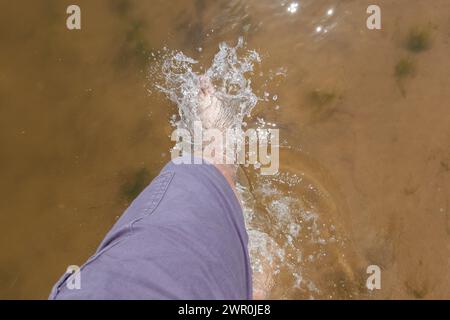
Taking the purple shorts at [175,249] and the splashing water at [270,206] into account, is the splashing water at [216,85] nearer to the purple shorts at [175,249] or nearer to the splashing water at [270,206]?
the splashing water at [270,206]

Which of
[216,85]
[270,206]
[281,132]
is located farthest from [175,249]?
[216,85]

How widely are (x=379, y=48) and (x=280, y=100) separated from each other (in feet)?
1.88

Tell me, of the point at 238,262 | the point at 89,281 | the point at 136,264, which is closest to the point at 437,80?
the point at 238,262

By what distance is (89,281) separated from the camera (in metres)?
1.11

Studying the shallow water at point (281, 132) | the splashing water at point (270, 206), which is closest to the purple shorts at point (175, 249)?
the splashing water at point (270, 206)

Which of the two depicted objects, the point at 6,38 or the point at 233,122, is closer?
the point at 233,122

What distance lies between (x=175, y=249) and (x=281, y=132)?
1042mm

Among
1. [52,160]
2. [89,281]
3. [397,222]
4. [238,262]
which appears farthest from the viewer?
[52,160]

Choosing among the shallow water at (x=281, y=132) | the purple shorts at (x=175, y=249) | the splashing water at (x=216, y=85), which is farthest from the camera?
the splashing water at (x=216, y=85)

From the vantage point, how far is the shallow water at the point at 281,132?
1.92 m

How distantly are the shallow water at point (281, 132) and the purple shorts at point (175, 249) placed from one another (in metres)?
0.61

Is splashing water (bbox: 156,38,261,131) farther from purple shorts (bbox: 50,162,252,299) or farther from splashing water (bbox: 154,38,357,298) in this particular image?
purple shorts (bbox: 50,162,252,299)

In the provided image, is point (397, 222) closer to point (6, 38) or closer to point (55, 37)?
point (55, 37)

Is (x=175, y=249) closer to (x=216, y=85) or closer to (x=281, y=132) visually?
(x=281, y=132)
